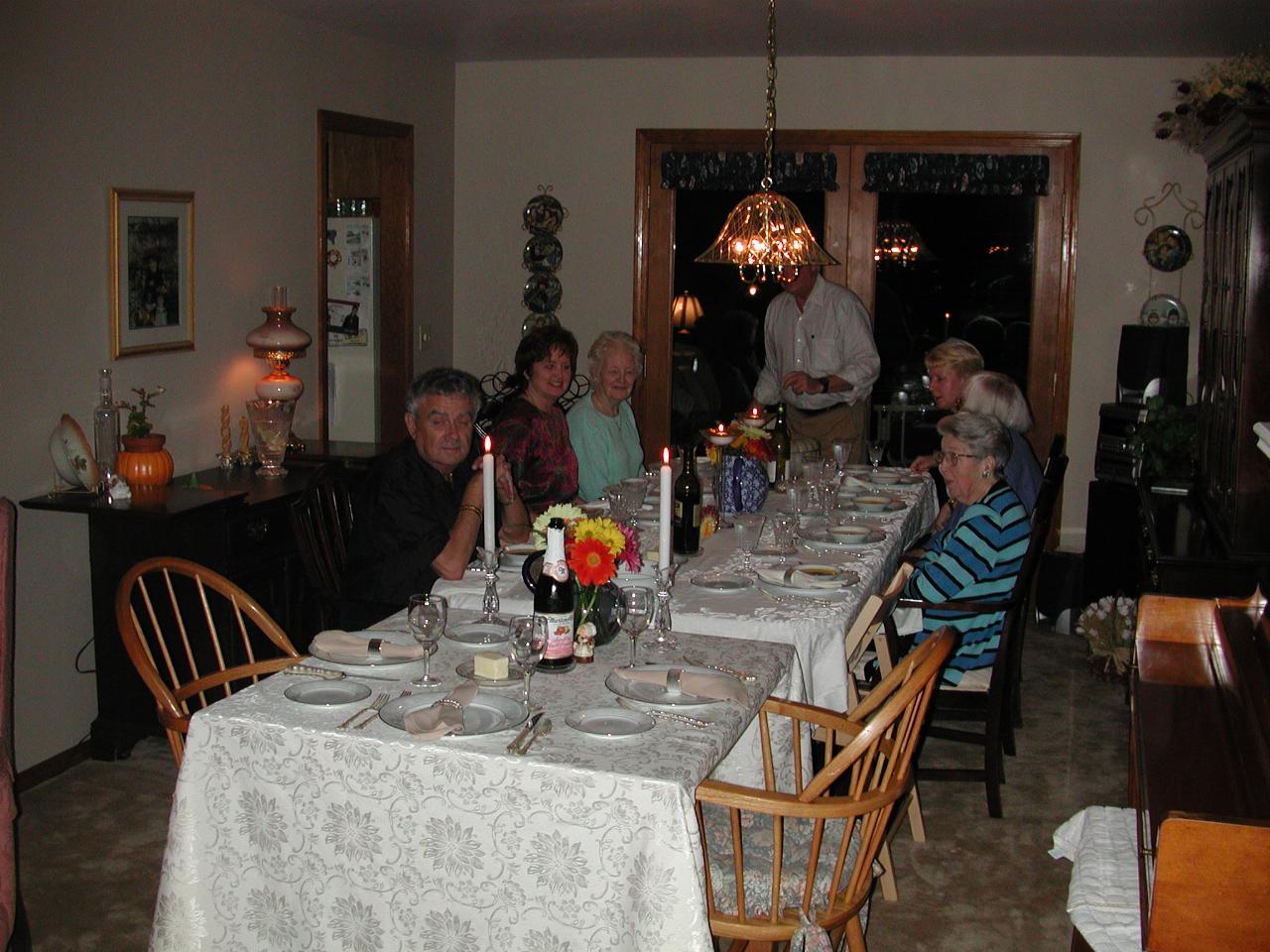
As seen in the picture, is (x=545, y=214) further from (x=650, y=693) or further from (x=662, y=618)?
(x=650, y=693)

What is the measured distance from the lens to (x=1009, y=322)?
6617 mm

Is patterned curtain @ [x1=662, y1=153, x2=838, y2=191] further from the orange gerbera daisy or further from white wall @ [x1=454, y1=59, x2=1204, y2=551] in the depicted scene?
the orange gerbera daisy

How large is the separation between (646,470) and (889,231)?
→ 2327 mm

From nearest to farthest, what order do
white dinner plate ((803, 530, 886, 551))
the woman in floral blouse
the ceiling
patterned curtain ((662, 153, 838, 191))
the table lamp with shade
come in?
white dinner plate ((803, 530, 886, 551)) → the woman in floral blouse → the table lamp with shade → the ceiling → patterned curtain ((662, 153, 838, 191))

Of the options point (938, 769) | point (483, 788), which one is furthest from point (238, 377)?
point (483, 788)

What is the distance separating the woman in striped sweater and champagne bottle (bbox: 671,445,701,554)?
0.60 metres

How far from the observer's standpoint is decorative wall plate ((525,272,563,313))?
6883mm

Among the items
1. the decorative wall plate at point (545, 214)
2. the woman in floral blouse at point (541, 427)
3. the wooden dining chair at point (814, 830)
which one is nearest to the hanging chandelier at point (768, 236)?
the woman in floral blouse at point (541, 427)

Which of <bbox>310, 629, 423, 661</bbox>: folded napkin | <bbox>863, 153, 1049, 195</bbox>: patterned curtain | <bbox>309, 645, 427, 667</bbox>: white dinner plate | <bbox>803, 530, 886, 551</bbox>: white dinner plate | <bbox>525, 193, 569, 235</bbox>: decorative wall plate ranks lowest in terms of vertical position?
<bbox>309, 645, 427, 667</bbox>: white dinner plate

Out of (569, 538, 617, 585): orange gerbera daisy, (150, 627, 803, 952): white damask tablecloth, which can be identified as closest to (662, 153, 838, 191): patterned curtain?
(569, 538, 617, 585): orange gerbera daisy

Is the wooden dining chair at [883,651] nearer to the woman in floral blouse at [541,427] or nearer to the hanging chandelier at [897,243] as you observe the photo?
the woman in floral blouse at [541,427]

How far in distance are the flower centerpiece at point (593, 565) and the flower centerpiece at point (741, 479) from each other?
1411 mm

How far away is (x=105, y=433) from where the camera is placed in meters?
4.18

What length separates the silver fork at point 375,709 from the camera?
2.27 m
